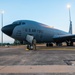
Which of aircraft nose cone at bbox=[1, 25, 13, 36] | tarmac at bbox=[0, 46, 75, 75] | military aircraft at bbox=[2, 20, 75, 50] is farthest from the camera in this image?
aircraft nose cone at bbox=[1, 25, 13, 36]

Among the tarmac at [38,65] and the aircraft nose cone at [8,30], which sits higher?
the aircraft nose cone at [8,30]

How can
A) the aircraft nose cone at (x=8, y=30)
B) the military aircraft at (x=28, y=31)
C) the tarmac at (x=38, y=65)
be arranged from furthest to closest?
the aircraft nose cone at (x=8, y=30), the military aircraft at (x=28, y=31), the tarmac at (x=38, y=65)

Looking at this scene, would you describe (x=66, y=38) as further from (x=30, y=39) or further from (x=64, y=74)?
(x=64, y=74)

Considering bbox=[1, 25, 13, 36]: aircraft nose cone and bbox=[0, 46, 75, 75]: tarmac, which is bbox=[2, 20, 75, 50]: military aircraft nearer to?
bbox=[1, 25, 13, 36]: aircraft nose cone

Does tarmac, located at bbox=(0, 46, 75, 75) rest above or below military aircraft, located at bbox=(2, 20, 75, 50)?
below

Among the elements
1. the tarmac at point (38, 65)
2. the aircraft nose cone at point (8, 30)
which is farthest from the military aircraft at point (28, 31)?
the tarmac at point (38, 65)

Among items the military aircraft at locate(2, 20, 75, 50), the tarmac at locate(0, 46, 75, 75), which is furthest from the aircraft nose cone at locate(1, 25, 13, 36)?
the tarmac at locate(0, 46, 75, 75)

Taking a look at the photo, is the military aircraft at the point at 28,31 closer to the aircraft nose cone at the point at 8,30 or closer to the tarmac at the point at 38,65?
the aircraft nose cone at the point at 8,30

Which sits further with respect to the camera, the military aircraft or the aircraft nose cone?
the aircraft nose cone

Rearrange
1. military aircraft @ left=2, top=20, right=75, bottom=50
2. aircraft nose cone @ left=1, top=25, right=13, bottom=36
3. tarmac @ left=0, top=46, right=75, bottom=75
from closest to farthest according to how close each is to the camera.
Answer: tarmac @ left=0, top=46, right=75, bottom=75 → military aircraft @ left=2, top=20, right=75, bottom=50 → aircraft nose cone @ left=1, top=25, right=13, bottom=36

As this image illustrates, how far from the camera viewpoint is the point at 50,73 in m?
8.92

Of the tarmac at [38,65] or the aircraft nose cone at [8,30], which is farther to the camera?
the aircraft nose cone at [8,30]

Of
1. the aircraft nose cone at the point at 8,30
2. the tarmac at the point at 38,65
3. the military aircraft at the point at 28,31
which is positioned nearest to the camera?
the tarmac at the point at 38,65

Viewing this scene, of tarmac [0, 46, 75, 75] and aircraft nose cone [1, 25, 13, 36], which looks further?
aircraft nose cone [1, 25, 13, 36]
